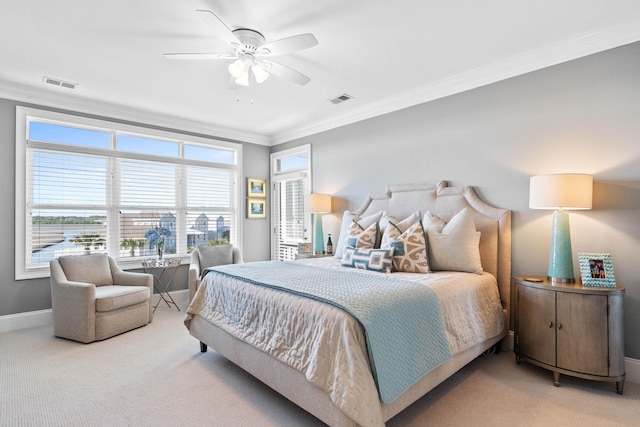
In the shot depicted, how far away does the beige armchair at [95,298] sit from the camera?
333 centimetres

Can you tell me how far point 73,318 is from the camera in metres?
3.34

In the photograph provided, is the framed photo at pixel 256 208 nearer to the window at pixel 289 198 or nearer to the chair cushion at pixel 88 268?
the window at pixel 289 198

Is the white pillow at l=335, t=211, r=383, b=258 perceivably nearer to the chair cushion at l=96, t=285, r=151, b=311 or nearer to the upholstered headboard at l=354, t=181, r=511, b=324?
the upholstered headboard at l=354, t=181, r=511, b=324

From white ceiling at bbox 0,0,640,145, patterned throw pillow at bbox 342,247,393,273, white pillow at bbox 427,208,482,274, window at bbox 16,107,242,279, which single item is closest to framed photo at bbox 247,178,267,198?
A: window at bbox 16,107,242,279

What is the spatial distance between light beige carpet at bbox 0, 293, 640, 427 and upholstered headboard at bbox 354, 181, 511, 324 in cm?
78

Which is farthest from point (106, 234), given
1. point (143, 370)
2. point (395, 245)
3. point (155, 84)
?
point (395, 245)

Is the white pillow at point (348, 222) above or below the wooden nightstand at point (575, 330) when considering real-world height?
above

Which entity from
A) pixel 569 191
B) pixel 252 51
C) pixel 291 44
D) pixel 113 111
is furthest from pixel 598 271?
pixel 113 111

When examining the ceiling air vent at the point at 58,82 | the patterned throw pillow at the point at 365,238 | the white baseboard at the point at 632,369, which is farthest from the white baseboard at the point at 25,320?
the white baseboard at the point at 632,369

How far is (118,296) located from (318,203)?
8.73 feet

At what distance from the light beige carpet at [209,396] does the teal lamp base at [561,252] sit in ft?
2.57

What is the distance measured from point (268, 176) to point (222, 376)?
3.93 metres

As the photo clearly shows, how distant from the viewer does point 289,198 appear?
5773 millimetres

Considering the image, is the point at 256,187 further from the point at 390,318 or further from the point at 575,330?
the point at 575,330
